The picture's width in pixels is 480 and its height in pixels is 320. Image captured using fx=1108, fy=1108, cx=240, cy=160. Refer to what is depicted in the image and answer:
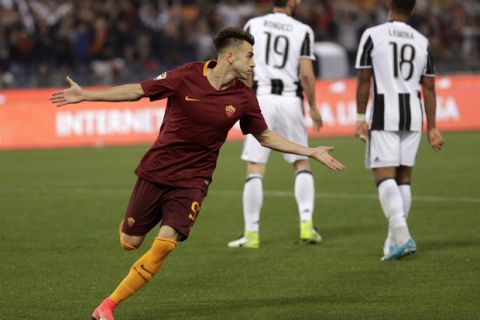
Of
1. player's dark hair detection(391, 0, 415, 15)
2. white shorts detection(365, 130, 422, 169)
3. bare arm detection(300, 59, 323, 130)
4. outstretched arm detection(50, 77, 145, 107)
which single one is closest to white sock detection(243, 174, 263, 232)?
bare arm detection(300, 59, 323, 130)

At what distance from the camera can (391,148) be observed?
9570mm

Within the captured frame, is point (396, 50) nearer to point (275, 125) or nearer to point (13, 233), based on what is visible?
point (275, 125)

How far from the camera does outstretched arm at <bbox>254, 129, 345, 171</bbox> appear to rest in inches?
279

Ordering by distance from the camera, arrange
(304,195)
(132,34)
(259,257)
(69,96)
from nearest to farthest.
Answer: (69,96) → (259,257) → (304,195) → (132,34)

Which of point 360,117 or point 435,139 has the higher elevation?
point 360,117

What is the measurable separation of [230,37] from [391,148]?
271 cm

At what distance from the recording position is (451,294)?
7.90m

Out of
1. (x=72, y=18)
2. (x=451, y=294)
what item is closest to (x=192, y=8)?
(x=72, y=18)

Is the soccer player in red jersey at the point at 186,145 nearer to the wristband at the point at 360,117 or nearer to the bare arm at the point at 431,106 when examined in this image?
the wristband at the point at 360,117

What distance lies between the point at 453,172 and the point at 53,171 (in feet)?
20.8

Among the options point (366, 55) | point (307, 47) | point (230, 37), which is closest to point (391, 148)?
point (366, 55)

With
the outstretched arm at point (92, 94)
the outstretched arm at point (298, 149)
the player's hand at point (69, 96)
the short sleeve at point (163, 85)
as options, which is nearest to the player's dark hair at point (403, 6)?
the outstretched arm at point (298, 149)

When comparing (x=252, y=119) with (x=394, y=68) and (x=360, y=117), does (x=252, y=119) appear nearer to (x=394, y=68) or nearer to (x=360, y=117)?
(x=360, y=117)

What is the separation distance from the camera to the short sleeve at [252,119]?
7500mm
